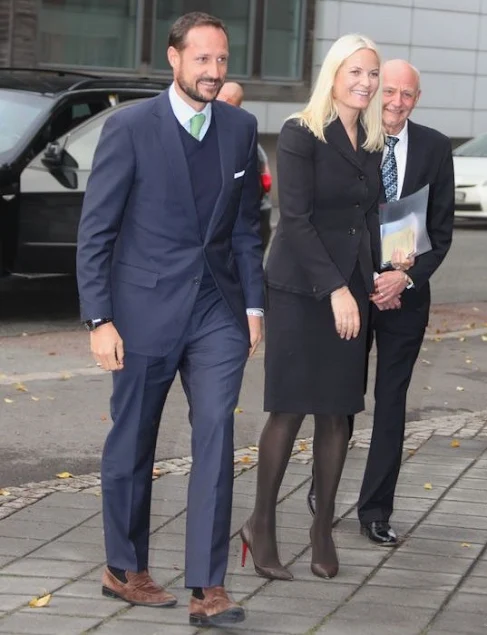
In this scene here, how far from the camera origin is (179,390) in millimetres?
9180

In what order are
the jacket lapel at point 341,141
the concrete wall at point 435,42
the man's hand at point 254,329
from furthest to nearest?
the concrete wall at point 435,42, the jacket lapel at point 341,141, the man's hand at point 254,329

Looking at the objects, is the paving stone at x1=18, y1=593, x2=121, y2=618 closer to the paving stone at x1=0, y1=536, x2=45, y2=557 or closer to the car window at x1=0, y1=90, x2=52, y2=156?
the paving stone at x1=0, y1=536, x2=45, y2=557

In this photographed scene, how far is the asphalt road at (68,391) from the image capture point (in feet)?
24.7

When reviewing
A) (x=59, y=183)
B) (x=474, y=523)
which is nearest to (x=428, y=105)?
(x=59, y=183)

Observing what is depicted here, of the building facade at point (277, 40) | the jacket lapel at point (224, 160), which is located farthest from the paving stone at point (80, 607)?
the building facade at point (277, 40)

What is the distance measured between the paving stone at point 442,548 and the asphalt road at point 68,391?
178 cm

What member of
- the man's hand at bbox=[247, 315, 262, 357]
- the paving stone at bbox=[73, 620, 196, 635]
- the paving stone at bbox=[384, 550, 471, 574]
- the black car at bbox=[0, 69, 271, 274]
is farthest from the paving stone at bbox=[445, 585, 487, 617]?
the black car at bbox=[0, 69, 271, 274]

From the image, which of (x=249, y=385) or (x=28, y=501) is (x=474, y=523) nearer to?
(x=28, y=501)

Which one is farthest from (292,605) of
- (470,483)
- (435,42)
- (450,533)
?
(435,42)

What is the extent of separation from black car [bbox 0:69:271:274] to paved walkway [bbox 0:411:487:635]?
4.32 meters

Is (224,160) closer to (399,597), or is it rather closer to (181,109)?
(181,109)

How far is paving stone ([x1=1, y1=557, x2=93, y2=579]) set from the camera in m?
5.43

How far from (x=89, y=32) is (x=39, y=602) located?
21.1 m

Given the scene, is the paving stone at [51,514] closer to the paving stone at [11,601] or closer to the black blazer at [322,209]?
the paving stone at [11,601]
